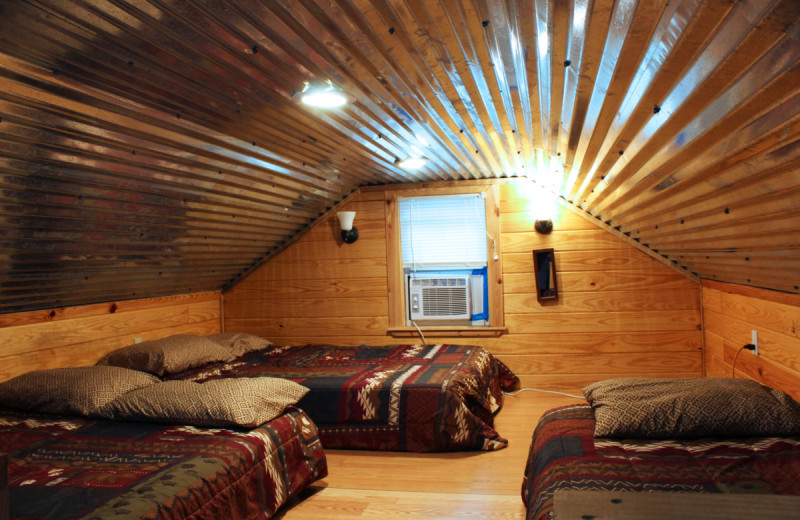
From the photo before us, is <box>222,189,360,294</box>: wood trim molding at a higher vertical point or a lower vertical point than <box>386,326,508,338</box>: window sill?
higher

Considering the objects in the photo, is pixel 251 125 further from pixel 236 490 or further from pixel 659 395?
pixel 659 395

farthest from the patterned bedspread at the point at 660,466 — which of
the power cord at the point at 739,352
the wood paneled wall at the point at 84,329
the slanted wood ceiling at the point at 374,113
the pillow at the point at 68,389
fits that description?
the wood paneled wall at the point at 84,329

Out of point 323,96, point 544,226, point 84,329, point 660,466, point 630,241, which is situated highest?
point 323,96

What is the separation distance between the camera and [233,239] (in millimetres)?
4410

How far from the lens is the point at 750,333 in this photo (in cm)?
331

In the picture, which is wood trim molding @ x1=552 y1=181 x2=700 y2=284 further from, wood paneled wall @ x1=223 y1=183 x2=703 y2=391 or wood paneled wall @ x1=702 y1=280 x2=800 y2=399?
wood paneled wall @ x1=702 y1=280 x2=800 y2=399

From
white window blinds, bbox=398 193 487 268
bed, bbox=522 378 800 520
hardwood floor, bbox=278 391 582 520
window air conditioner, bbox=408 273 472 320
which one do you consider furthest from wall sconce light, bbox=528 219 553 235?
bed, bbox=522 378 800 520

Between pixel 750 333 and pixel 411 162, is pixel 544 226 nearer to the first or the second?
pixel 411 162

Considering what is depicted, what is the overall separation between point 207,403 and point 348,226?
101 inches

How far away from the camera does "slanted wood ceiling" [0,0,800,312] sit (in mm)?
1374

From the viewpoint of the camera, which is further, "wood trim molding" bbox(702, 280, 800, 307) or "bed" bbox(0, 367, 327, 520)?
"wood trim molding" bbox(702, 280, 800, 307)

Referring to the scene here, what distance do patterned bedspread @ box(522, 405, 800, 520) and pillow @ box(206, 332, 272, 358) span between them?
2730mm

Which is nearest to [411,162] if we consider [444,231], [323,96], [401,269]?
[444,231]

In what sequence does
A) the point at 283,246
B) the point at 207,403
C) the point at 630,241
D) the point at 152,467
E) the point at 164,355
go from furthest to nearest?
the point at 283,246 < the point at 630,241 < the point at 164,355 < the point at 207,403 < the point at 152,467
